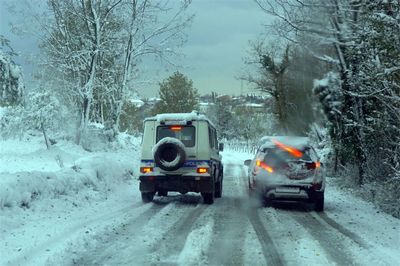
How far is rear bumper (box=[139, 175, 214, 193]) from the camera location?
13086 mm

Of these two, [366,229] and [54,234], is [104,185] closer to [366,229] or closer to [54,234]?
[54,234]

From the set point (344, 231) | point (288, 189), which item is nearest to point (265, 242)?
point (344, 231)

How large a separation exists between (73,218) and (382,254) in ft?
18.7

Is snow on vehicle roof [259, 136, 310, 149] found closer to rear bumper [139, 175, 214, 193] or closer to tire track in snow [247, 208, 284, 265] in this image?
rear bumper [139, 175, 214, 193]

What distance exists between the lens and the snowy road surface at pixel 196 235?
695cm

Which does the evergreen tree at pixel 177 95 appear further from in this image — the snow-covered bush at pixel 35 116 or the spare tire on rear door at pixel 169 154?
the spare tire on rear door at pixel 169 154

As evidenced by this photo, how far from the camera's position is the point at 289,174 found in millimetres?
12312

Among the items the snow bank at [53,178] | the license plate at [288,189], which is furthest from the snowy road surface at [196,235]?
the license plate at [288,189]

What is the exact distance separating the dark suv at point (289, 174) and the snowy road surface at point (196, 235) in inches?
18.3

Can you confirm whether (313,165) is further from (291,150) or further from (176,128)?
(176,128)

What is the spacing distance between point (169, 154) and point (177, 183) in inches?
30.9

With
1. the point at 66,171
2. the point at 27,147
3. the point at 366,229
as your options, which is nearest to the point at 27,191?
the point at 66,171

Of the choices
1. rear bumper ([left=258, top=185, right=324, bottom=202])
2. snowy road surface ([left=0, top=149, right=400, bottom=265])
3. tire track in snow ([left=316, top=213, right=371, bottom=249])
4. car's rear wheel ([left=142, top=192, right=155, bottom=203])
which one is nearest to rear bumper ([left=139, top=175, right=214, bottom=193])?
car's rear wheel ([left=142, top=192, right=155, bottom=203])

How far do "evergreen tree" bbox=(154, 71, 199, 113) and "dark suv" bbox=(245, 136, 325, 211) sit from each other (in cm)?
4570
